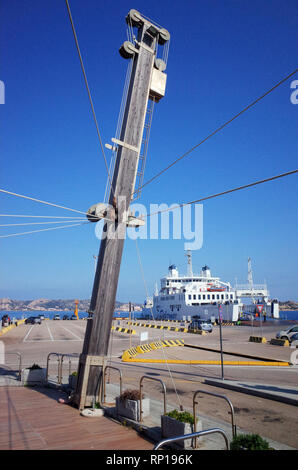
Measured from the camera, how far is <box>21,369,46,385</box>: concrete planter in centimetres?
1109

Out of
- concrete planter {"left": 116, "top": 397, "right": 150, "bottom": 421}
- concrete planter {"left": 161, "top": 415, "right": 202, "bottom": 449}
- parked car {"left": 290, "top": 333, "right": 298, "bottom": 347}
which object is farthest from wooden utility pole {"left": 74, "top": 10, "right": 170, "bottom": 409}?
parked car {"left": 290, "top": 333, "right": 298, "bottom": 347}

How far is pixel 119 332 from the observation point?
37.3m

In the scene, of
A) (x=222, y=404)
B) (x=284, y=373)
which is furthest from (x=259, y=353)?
(x=222, y=404)

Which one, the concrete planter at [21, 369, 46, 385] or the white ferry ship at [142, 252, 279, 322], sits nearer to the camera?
the concrete planter at [21, 369, 46, 385]

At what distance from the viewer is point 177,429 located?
5547 mm

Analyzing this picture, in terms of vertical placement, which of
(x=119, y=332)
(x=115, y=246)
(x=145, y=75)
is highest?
(x=145, y=75)

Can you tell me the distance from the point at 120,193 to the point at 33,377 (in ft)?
23.6

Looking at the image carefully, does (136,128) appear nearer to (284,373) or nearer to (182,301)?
(284,373)

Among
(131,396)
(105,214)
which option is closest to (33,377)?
(131,396)

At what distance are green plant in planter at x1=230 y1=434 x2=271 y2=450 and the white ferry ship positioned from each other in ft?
188

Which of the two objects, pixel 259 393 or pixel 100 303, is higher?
pixel 100 303

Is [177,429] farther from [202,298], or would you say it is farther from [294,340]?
[202,298]

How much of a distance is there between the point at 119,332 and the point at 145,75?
32.3 meters

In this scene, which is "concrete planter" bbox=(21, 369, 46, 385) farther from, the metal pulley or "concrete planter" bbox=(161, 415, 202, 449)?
"concrete planter" bbox=(161, 415, 202, 449)
